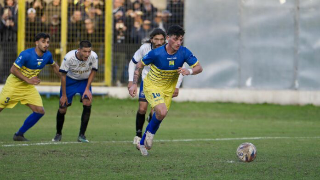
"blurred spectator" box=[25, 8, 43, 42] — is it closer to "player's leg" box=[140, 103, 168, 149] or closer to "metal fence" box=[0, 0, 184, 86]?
"metal fence" box=[0, 0, 184, 86]

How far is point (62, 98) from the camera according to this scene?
13.0 m

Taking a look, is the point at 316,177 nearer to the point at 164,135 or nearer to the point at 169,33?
the point at 169,33

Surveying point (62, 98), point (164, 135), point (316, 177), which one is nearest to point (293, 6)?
point (164, 135)

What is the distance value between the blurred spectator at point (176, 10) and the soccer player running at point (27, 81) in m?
9.95

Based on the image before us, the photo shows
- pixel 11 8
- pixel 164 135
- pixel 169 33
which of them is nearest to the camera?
pixel 169 33

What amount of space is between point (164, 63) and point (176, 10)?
497 inches

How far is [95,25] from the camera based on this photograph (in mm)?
23391

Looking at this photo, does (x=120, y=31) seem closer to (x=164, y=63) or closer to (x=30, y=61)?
(x=30, y=61)

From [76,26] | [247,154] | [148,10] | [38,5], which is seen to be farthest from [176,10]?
[247,154]

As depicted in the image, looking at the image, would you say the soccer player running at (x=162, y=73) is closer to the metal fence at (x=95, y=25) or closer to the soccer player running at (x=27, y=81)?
the soccer player running at (x=27, y=81)

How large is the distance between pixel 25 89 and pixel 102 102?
9411 mm

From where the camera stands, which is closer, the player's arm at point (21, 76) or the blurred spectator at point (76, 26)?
the player's arm at point (21, 76)

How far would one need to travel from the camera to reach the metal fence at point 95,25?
900 inches

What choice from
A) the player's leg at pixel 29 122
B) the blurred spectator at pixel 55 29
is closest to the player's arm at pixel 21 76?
the player's leg at pixel 29 122
